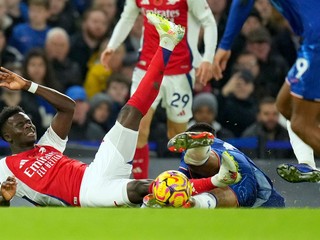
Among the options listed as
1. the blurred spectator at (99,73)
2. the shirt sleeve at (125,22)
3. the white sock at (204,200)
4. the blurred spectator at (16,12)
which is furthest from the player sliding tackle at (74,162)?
the blurred spectator at (16,12)

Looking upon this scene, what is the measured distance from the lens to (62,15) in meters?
15.1

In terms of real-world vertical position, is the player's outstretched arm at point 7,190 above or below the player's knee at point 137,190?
above

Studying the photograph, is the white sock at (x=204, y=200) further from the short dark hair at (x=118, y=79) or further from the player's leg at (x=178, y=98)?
the short dark hair at (x=118, y=79)

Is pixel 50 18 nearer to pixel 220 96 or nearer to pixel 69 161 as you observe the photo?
pixel 220 96

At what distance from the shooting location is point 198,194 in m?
9.85

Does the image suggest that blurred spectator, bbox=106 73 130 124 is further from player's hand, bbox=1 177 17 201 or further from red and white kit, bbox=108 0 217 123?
player's hand, bbox=1 177 17 201

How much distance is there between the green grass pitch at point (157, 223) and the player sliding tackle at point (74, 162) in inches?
38.4

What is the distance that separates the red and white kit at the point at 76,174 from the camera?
31.8ft

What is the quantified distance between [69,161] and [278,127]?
411 centimetres

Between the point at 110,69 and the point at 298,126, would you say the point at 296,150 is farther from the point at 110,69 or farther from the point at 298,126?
the point at 110,69

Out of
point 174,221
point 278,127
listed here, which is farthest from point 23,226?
point 278,127

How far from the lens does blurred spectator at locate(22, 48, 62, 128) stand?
44.8 feet

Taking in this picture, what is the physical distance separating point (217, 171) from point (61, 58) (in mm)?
4618

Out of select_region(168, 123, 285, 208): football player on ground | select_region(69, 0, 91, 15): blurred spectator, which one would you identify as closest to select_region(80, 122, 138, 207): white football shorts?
select_region(168, 123, 285, 208): football player on ground
